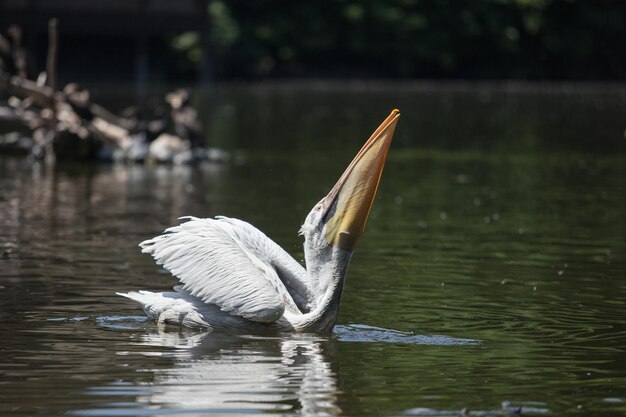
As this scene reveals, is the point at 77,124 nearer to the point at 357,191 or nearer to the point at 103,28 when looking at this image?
the point at 357,191

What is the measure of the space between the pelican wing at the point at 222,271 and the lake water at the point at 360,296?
0.26 meters

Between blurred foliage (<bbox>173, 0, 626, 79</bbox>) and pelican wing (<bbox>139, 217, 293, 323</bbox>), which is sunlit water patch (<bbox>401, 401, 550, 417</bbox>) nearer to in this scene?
pelican wing (<bbox>139, 217, 293, 323</bbox>)

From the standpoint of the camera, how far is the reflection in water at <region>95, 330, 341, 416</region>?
6441 millimetres

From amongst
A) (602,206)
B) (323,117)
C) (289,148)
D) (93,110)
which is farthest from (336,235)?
(323,117)

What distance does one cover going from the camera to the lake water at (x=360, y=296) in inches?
265

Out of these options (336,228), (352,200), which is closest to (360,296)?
(336,228)

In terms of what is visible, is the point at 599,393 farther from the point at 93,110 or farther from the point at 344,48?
the point at 344,48

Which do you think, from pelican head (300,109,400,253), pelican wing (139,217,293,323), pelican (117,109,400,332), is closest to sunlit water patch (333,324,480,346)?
pelican (117,109,400,332)

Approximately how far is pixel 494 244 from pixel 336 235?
4.83 metres

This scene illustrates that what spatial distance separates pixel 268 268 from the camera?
26.4ft

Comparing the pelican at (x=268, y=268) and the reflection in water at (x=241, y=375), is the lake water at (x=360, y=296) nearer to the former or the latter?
the reflection in water at (x=241, y=375)

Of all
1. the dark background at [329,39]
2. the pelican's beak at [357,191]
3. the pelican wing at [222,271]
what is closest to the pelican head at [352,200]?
the pelican's beak at [357,191]

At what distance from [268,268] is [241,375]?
3.53 feet

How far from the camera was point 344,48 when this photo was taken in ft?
184
